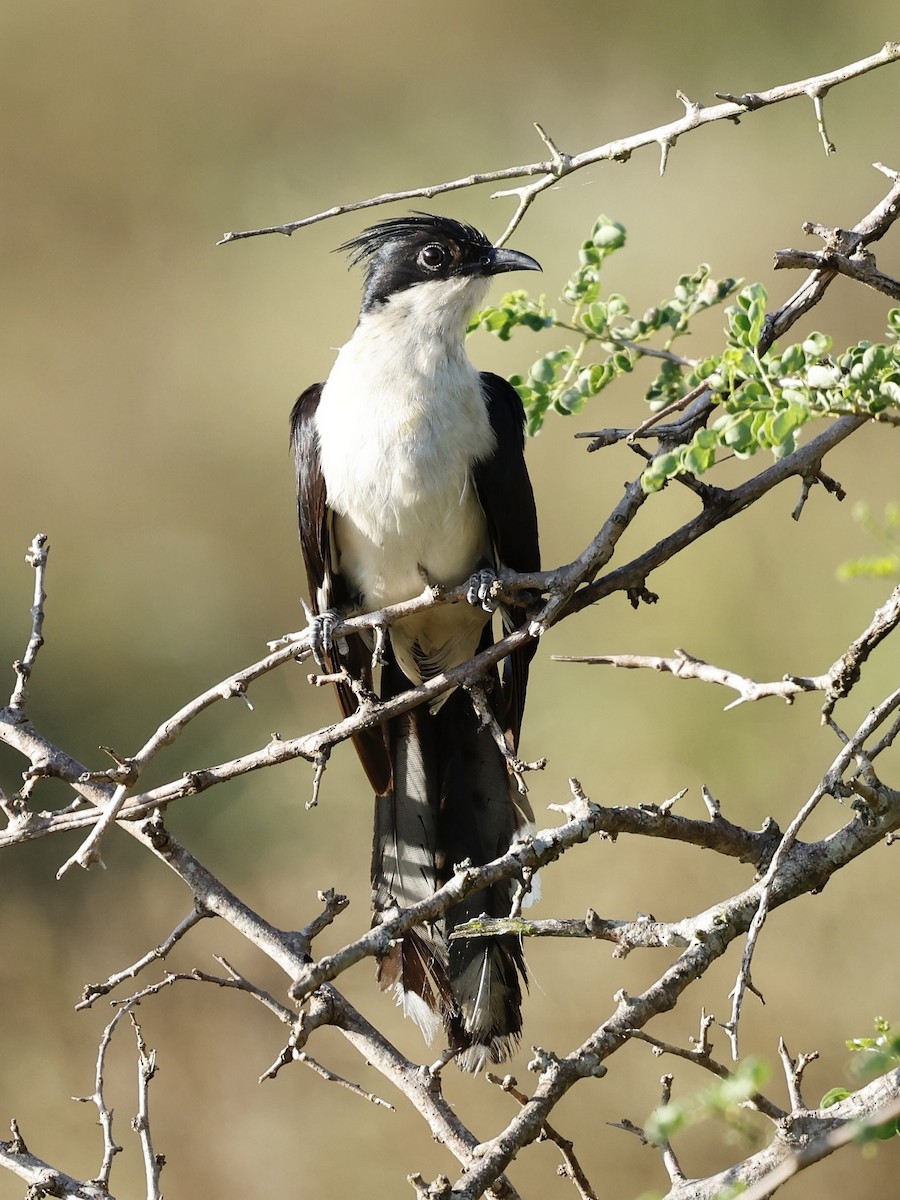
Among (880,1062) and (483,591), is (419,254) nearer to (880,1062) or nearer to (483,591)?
(483,591)

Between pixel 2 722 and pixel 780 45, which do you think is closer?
pixel 2 722

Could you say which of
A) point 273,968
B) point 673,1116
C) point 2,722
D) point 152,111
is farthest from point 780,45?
point 673,1116

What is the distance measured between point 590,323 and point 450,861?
174 cm

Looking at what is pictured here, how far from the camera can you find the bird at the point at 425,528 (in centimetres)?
366

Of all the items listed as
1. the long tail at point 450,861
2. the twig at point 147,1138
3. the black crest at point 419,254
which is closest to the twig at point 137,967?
the twig at point 147,1138

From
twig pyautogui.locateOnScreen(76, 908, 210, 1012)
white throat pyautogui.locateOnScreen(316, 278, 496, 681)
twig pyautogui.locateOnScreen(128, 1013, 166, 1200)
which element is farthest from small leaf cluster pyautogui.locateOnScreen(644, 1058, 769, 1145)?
white throat pyautogui.locateOnScreen(316, 278, 496, 681)

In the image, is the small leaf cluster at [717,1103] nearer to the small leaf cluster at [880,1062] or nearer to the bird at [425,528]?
the small leaf cluster at [880,1062]

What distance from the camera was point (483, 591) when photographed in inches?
126

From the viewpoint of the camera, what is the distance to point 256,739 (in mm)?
7238

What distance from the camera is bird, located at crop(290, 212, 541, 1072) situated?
3.66m

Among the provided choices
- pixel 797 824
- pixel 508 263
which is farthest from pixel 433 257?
pixel 797 824

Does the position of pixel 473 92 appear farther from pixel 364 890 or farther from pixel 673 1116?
pixel 673 1116

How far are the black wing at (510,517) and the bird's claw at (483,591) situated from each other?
0.17m

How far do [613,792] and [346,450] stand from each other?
10.1ft
